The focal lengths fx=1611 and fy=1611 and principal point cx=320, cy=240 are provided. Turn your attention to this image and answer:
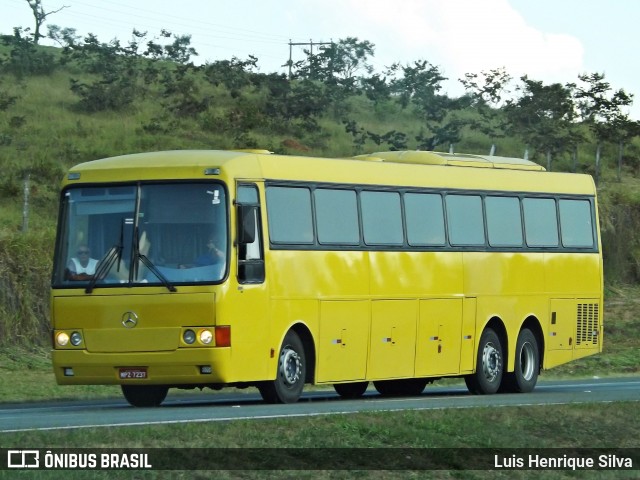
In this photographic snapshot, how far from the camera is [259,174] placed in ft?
66.0

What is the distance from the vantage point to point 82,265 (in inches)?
771

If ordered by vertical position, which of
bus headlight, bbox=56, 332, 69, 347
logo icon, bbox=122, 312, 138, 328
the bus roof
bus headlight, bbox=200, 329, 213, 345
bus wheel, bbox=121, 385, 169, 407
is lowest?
bus wheel, bbox=121, 385, 169, 407

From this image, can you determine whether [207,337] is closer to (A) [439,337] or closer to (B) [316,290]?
(B) [316,290]

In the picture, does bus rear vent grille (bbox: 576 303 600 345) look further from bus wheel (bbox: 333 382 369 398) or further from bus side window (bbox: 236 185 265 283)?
bus side window (bbox: 236 185 265 283)

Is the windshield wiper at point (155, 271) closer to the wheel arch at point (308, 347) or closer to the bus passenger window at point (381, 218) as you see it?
the wheel arch at point (308, 347)

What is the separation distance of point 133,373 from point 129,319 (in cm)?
65

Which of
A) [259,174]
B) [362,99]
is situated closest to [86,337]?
[259,174]

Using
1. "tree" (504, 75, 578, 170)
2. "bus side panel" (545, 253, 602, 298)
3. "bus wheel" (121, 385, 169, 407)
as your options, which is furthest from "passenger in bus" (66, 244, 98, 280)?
"tree" (504, 75, 578, 170)

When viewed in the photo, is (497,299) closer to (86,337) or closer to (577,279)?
(577,279)

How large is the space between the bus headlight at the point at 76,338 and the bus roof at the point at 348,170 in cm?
193

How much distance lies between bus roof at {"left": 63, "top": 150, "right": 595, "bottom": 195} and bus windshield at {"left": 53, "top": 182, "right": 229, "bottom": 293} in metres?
0.22

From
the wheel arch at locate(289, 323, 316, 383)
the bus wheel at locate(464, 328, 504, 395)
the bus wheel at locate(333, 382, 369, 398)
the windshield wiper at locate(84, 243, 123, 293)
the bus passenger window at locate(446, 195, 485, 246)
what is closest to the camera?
the windshield wiper at locate(84, 243, 123, 293)

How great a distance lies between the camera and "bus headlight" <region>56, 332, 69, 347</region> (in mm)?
19516

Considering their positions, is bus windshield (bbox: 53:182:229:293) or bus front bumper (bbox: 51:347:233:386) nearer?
bus front bumper (bbox: 51:347:233:386)
